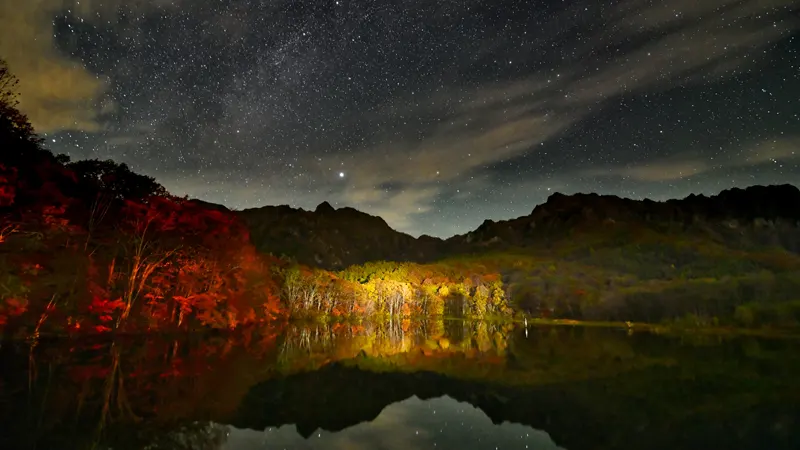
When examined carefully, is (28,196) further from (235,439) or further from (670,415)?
(670,415)

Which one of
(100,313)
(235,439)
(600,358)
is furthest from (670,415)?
(100,313)

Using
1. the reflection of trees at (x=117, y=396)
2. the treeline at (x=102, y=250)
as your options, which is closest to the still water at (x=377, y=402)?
the reflection of trees at (x=117, y=396)

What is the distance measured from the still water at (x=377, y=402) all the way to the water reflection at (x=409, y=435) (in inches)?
1.7

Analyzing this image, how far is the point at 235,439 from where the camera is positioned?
28.9 ft

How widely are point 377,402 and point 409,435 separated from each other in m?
3.26

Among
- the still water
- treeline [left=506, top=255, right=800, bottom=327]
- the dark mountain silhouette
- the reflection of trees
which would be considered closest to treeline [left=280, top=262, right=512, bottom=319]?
treeline [left=506, top=255, right=800, bottom=327]

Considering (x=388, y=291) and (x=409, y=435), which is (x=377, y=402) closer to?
(x=409, y=435)

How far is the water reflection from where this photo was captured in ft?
28.7

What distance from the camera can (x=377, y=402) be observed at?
12703 millimetres

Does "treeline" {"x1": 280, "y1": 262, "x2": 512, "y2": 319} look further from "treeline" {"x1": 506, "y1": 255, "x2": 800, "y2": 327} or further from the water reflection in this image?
the water reflection

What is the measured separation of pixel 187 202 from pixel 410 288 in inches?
1773

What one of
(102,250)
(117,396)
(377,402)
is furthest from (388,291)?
(117,396)

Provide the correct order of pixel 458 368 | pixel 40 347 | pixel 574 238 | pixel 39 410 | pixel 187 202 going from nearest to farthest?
pixel 39 410 → pixel 458 368 → pixel 40 347 → pixel 187 202 → pixel 574 238

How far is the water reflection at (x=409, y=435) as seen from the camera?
28.7ft
